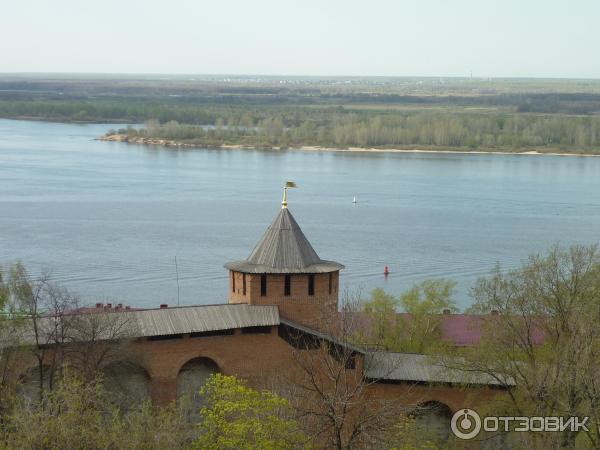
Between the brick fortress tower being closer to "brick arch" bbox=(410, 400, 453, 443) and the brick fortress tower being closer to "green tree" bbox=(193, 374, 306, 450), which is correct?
"brick arch" bbox=(410, 400, 453, 443)

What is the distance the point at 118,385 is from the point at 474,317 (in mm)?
5968

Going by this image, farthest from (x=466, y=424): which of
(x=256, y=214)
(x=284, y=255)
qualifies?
(x=256, y=214)

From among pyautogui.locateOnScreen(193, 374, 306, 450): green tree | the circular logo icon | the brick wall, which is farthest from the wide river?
pyautogui.locateOnScreen(193, 374, 306, 450): green tree

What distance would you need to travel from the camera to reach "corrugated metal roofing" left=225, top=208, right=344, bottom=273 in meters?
13.3

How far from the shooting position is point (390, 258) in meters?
28.5

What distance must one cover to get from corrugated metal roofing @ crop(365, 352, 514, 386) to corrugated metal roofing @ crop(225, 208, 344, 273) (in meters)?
1.25

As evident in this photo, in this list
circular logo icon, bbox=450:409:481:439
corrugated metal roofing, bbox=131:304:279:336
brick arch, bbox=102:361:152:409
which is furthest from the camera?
corrugated metal roofing, bbox=131:304:279:336

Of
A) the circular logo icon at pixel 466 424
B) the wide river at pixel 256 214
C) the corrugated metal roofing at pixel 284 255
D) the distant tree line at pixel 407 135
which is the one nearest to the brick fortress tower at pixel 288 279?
the corrugated metal roofing at pixel 284 255

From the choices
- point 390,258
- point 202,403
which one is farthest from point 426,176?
point 202,403

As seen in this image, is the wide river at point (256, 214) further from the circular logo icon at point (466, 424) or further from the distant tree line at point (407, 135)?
the circular logo icon at point (466, 424)

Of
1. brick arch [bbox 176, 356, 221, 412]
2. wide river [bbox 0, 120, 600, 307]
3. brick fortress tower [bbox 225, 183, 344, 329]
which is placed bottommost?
wide river [bbox 0, 120, 600, 307]

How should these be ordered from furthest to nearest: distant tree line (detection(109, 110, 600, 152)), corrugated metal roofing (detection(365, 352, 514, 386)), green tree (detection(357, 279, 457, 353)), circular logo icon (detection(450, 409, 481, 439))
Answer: distant tree line (detection(109, 110, 600, 152)) → green tree (detection(357, 279, 457, 353)) → corrugated metal roofing (detection(365, 352, 514, 386)) → circular logo icon (detection(450, 409, 481, 439))

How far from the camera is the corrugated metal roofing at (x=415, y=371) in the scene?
40.2ft

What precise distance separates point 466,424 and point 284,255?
9.52 ft
